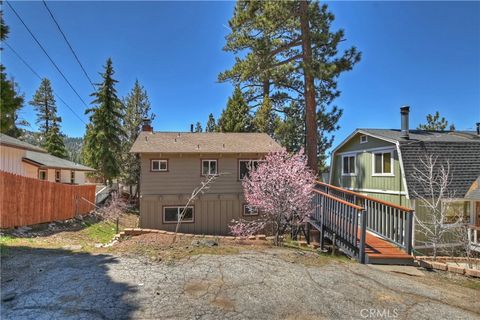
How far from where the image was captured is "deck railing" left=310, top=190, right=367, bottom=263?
22.8 feet

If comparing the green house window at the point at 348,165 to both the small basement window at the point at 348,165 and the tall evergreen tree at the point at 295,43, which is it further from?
the tall evergreen tree at the point at 295,43

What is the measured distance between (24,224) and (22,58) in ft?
24.7

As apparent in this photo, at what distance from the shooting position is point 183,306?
155 inches

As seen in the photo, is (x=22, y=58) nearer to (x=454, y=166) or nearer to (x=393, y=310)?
(x=393, y=310)

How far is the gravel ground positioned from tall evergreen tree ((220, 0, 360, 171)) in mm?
10239

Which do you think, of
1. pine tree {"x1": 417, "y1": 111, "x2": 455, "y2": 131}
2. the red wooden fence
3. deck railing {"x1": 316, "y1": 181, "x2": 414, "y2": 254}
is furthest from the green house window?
the red wooden fence

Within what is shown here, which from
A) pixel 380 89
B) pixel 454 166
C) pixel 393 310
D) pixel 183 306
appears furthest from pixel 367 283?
pixel 380 89

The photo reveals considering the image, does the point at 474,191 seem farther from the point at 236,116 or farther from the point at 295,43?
the point at 236,116

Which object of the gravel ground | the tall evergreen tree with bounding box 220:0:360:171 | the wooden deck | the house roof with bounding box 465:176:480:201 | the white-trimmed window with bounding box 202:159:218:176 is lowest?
the wooden deck

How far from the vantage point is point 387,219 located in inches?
310

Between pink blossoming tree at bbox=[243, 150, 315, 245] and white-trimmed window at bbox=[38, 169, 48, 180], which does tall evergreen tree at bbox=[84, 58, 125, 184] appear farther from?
pink blossoming tree at bbox=[243, 150, 315, 245]

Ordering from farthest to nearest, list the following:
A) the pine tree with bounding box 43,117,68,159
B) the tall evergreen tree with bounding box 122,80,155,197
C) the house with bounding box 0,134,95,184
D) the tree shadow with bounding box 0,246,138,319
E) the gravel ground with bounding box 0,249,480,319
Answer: the pine tree with bounding box 43,117,68,159 < the tall evergreen tree with bounding box 122,80,155,197 < the house with bounding box 0,134,95,184 < the gravel ground with bounding box 0,249,480,319 < the tree shadow with bounding box 0,246,138,319

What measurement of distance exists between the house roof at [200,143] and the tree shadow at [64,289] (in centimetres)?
861

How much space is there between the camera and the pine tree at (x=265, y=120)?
69.1 feet
